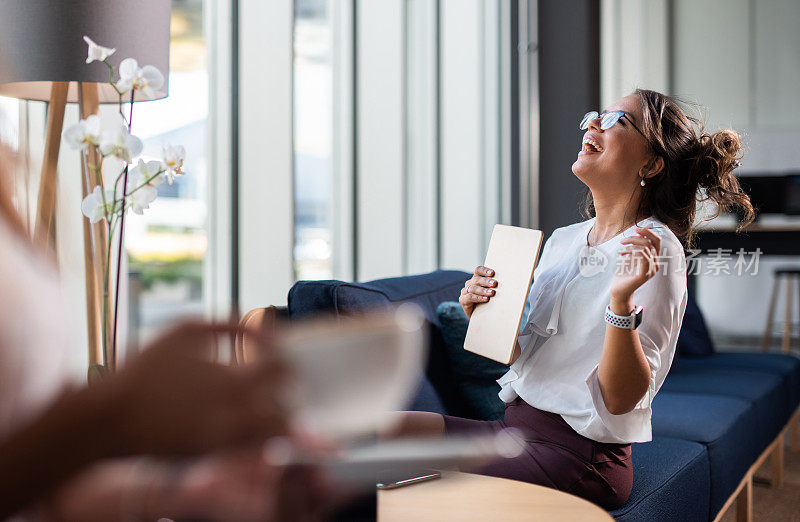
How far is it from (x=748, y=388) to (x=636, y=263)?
6.25 ft

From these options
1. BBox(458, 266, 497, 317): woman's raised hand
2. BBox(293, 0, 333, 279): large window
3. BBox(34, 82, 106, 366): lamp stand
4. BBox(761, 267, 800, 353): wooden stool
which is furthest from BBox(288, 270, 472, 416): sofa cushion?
BBox(761, 267, 800, 353): wooden stool

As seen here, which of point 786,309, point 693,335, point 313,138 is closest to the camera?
point 313,138

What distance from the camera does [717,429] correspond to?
2.14m

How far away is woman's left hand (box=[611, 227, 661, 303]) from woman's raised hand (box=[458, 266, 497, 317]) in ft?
0.92

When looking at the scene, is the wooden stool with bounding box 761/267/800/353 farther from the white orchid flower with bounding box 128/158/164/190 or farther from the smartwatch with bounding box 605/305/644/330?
the white orchid flower with bounding box 128/158/164/190

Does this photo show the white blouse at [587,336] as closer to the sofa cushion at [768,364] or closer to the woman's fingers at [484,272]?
the woman's fingers at [484,272]

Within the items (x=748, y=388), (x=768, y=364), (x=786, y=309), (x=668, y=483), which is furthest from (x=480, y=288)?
(x=786, y=309)

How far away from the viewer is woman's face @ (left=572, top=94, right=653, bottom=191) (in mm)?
1499

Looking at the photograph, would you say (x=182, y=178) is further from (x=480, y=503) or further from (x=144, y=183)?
(x=480, y=503)

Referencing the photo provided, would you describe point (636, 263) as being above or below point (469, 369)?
above

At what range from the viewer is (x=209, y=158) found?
91.3 inches

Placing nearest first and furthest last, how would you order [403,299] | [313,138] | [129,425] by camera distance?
[129,425], [403,299], [313,138]

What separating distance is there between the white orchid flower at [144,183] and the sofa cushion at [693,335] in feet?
9.79

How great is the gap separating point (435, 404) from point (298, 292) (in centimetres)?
42
